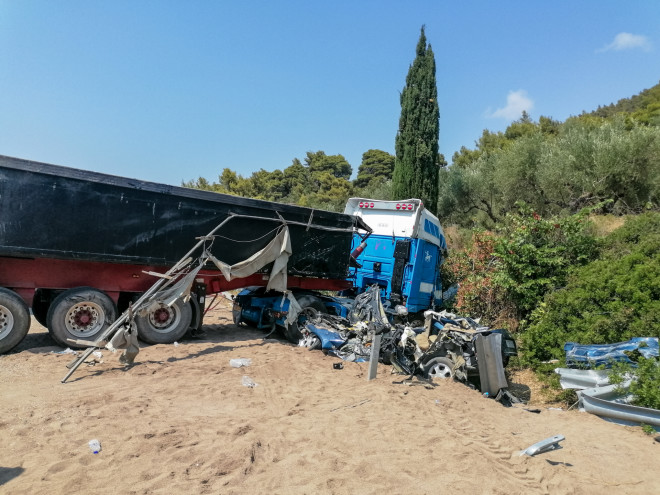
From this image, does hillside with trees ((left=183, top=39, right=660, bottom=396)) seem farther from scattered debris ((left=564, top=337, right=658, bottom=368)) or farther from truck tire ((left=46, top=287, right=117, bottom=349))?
truck tire ((left=46, top=287, right=117, bottom=349))

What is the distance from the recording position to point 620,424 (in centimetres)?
609

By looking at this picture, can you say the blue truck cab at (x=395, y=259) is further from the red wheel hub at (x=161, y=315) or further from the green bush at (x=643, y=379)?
the green bush at (x=643, y=379)

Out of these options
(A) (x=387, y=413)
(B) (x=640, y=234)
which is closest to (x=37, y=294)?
(A) (x=387, y=413)

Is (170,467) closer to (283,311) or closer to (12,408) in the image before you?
(12,408)

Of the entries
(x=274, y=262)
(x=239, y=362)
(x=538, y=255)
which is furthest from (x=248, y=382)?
(x=538, y=255)

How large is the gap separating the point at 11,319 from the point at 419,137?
18.8m

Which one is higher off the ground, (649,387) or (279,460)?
(649,387)

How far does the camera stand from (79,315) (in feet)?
25.5

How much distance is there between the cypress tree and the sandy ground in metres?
15.7

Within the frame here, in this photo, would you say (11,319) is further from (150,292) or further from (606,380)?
(606,380)

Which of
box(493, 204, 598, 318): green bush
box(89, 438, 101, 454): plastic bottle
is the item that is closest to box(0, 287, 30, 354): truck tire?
box(89, 438, 101, 454): plastic bottle

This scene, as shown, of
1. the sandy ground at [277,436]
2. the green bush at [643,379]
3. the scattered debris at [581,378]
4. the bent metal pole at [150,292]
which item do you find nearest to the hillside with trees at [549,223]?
the scattered debris at [581,378]

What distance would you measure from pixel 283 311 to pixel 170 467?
5.94m

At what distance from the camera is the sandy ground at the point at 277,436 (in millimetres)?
3816
